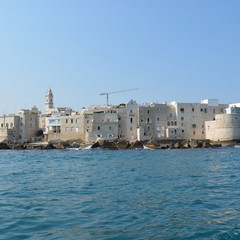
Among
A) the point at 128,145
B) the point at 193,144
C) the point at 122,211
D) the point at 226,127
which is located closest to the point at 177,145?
the point at 193,144

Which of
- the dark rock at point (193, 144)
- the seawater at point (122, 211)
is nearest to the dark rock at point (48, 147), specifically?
the dark rock at point (193, 144)

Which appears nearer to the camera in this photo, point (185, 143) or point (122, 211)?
point (122, 211)

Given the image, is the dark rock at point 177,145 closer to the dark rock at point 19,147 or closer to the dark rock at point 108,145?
the dark rock at point 108,145

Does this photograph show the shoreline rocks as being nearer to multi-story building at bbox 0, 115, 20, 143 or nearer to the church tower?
multi-story building at bbox 0, 115, 20, 143

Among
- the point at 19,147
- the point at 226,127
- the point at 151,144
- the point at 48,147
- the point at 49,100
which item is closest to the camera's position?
the point at 151,144

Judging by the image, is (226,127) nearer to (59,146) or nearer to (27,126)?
(59,146)

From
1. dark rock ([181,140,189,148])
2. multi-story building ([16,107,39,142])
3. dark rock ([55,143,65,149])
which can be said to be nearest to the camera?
dark rock ([181,140,189,148])

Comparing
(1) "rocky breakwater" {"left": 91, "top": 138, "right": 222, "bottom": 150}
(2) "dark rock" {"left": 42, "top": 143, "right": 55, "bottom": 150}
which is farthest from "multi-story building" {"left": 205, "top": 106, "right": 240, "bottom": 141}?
(2) "dark rock" {"left": 42, "top": 143, "right": 55, "bottom": 150}

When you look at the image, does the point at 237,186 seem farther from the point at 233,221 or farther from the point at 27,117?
the point at 27,117

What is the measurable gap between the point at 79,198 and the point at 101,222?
368cm

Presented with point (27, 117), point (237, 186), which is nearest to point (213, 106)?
point (27, 117)

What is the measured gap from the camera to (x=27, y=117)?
8200 cm

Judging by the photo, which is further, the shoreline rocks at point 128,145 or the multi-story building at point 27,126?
the multi-story building at point 27,126

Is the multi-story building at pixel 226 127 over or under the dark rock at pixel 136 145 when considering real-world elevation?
over
